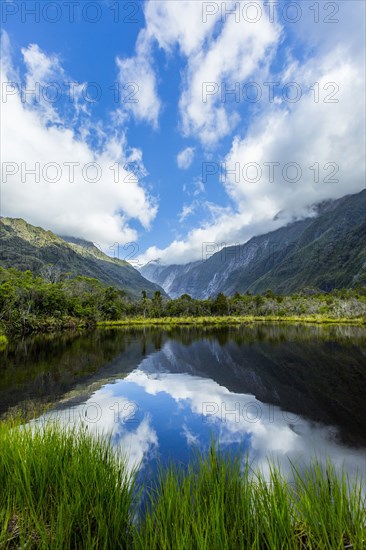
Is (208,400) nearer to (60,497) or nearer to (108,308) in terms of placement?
(60,497)

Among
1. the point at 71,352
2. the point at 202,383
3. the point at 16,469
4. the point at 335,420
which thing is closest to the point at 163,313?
the point at 71,352

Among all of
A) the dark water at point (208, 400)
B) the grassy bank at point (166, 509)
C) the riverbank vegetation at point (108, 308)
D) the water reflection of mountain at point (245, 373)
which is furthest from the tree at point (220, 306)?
the grassy bank at point (166, 509)

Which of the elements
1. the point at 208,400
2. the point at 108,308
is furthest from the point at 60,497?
the point at 108,308

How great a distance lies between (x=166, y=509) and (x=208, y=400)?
13.6 metres

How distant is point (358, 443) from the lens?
10.9m

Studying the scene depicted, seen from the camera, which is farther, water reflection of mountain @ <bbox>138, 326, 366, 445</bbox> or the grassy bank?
water reflection of mountain @ <bbox>138, 326, 366, 445</bbox>

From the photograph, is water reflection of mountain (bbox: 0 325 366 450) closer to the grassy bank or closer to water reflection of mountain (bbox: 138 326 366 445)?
water reflection of mountain (bbox: 138 326 366 445)

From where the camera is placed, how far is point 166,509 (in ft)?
14.3

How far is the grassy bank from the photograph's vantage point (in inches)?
148

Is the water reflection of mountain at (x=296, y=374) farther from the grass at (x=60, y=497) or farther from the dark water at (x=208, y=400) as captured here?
the grass at (x=60, y=497)

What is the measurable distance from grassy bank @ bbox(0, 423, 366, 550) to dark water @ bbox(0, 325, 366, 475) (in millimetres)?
4564

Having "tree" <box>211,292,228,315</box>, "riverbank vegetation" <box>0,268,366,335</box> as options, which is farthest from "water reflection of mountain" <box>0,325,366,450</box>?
"tree" <box>211,292,228,315</box>

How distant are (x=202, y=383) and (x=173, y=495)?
1795 cm

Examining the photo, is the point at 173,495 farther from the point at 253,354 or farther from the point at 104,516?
the point at 253,354
